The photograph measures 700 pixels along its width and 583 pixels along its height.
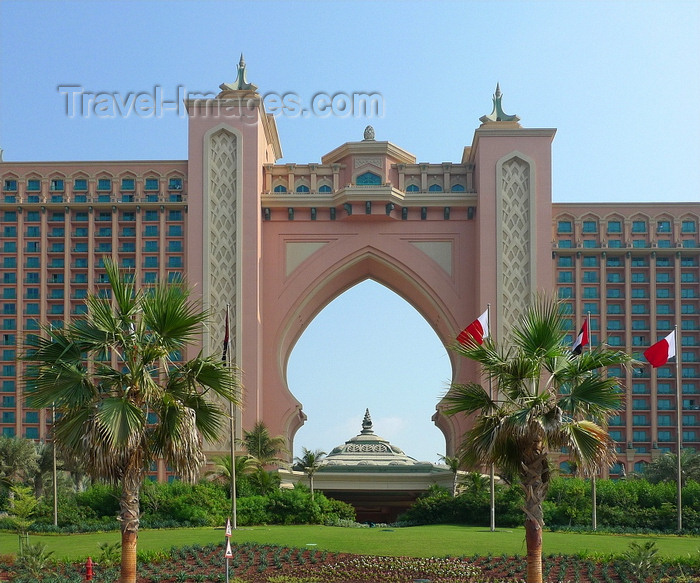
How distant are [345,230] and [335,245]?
1138mm

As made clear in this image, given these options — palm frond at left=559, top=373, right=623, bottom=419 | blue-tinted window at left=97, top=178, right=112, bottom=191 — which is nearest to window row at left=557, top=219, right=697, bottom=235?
blue-tinted window at left=97, top=178, right=112, bottom=191

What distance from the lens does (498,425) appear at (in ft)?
65.9

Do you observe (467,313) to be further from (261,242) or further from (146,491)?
(146,491)

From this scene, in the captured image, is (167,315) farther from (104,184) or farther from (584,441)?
(104,184)

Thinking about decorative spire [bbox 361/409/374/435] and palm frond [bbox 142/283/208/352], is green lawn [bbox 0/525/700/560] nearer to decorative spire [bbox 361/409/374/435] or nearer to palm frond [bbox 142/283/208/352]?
palm frond [bbox 142/283/208/352]

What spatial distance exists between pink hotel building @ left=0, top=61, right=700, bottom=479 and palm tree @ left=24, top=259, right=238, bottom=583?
39.5 meters

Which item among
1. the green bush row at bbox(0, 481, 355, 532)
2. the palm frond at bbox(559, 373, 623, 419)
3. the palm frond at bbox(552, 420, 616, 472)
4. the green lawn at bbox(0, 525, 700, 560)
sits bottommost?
the green bush row at bbox(0, 481, 355, 532)

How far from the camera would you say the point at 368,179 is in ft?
211

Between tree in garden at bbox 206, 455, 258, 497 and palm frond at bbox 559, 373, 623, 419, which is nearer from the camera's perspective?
palm frond at bbox 559, 373, 623, 419

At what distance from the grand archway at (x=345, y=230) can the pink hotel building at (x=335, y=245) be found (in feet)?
0.30

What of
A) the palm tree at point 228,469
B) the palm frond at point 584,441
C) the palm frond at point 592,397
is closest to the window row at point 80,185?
the palm tree at point 228,469

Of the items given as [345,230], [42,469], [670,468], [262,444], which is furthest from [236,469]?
[670,468]

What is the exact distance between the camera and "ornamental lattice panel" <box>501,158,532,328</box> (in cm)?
6156

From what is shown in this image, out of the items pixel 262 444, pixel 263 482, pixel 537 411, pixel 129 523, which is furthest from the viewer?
pixel 262 444
